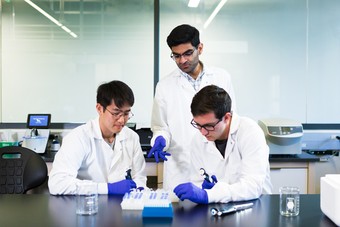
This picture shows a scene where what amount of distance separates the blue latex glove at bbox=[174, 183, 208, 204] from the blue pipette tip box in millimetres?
142

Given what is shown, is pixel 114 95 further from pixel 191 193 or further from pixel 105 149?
pixel 191 193

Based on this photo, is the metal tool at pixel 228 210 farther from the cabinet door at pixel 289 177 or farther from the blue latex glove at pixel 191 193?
the cabinet door at pixel 289 177

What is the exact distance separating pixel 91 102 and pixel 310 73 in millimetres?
2095

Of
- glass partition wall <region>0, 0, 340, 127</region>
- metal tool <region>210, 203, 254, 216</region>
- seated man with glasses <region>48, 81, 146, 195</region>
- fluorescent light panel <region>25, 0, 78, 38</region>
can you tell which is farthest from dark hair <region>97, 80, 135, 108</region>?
fluorescent light panel <region>25, 0, 78, 38</region>

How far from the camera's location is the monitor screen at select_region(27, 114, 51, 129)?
131 inches

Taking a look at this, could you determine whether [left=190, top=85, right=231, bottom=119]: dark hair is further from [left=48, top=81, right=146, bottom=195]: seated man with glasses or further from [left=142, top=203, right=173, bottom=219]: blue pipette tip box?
[left=142, top=203, right=173, bottom=219]: blue pipette tip box

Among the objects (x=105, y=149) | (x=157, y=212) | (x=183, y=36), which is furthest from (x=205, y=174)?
(x=183, y=36)

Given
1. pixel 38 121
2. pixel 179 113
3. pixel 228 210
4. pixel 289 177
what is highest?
pixel 179 113

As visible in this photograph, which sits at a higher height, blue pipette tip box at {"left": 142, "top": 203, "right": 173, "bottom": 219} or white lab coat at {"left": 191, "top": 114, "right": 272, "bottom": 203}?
white lab coat at {"left": 191, "top": 114, "right": 272, "bottom": 203}

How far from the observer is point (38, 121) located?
334 cm

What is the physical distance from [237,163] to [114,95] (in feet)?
2.27

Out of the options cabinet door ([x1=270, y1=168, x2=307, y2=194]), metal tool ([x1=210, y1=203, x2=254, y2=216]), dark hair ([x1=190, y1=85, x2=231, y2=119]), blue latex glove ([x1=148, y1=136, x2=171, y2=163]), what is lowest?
cabinet door ([x1=270, y1=168, x2=307, y2=194])

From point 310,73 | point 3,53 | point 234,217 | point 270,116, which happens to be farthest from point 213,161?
point 3,53

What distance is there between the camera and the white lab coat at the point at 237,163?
5.33 ft
